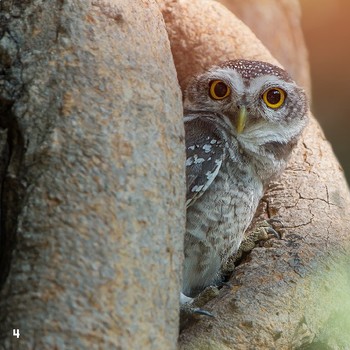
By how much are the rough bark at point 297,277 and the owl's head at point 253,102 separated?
0.74 feet

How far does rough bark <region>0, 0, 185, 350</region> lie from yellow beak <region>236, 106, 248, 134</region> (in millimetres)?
853

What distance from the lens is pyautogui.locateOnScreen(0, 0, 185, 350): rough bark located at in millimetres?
1957

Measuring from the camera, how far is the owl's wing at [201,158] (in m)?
2.98

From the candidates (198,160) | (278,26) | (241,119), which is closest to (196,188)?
(198,160)

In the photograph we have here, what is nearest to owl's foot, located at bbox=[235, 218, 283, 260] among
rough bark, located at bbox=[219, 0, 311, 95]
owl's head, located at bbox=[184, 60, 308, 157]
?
owl's head, located at bbox=[184, 60, 308, 157]

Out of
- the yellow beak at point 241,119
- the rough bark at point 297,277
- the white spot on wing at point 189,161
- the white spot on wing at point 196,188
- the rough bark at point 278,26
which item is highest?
the rough bark at point 278,26

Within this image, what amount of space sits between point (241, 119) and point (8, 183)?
4.42 ft

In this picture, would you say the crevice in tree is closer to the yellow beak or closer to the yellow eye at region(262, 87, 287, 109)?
the yellow beak

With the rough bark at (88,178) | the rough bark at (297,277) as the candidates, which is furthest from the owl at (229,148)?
the rough bark at (88,178)

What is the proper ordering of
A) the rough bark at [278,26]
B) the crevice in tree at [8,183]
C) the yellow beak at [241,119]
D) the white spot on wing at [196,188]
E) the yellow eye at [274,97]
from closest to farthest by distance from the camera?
1. the crevice in tree at [8,183]
2. the white spot on wing at [196,188]
3. the yellow beak at [241,119]
4. the yellow eye at [274,97]
5. the rough bark at [278,26]

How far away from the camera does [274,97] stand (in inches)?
135

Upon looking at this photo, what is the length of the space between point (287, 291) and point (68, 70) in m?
1.13

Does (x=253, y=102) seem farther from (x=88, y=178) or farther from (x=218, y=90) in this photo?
(x=88, y=178)

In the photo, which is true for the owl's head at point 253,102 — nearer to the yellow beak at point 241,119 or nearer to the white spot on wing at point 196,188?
the yellow beak at point 241,119
